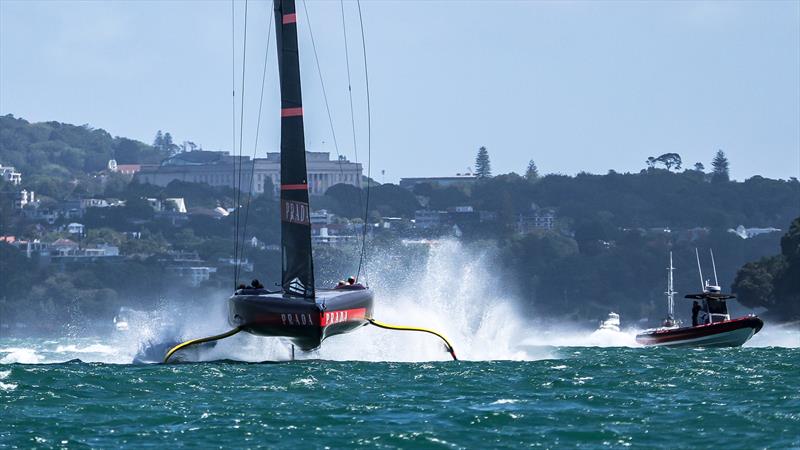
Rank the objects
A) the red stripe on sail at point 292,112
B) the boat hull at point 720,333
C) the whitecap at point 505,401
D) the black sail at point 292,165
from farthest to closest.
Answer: the boat hull at point 720,333, the red stripe on sail at point 292,112, the black sail at point 292,165, the whitecap at point 505,401

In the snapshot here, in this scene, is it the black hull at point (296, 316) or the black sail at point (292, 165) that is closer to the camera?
the black hull at point (296, 316)

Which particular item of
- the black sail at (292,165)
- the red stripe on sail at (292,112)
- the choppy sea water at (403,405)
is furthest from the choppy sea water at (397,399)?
the red stripe on sail at (292,112)

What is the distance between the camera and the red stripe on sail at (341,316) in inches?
1587

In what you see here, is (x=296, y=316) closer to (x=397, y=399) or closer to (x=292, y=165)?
(x=292, y=165)

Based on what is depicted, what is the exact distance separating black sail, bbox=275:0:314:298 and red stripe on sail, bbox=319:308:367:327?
104 cm

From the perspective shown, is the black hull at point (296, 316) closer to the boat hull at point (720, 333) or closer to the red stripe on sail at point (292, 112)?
the red stripe on sail at point (292, 112)

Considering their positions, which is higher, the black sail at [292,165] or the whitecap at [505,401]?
the black sail at [292,165]

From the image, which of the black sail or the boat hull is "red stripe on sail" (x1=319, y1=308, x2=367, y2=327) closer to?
the black sail

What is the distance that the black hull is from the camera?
40.3 metres

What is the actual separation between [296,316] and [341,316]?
1.31m

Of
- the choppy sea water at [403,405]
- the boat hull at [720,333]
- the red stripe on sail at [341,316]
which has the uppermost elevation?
the red stripe on sail at [341,316]

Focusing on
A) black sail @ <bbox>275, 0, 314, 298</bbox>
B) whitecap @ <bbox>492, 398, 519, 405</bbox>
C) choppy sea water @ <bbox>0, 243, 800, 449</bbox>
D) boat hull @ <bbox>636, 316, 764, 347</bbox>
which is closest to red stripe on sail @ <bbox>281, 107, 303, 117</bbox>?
black sail @ <bbox>275, 0, 314, 298</bbox>

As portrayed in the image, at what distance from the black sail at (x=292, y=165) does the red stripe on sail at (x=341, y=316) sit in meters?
1.04

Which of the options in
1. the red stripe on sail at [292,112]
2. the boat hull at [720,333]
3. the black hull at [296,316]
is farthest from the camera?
the boat hull at [720,333]
